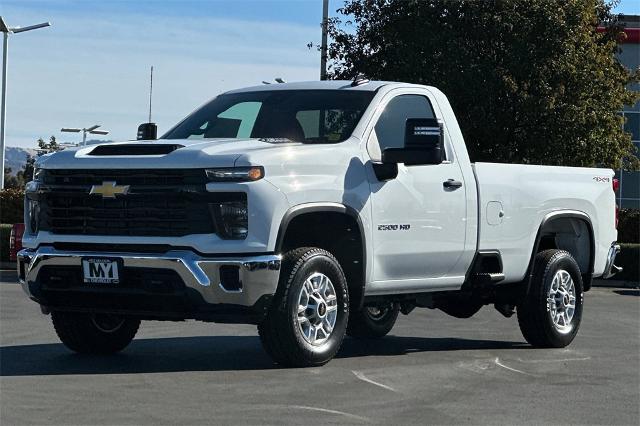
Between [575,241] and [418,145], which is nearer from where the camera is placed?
[418,145]

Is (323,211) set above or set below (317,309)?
above

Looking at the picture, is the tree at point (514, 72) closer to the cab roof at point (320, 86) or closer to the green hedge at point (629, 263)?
the green hedge at point (629, 263)

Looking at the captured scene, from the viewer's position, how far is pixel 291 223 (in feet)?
31.1

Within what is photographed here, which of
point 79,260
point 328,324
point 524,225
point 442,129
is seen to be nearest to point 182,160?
point 79,260

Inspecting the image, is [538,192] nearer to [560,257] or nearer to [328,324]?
[560,257]

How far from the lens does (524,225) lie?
11648mm

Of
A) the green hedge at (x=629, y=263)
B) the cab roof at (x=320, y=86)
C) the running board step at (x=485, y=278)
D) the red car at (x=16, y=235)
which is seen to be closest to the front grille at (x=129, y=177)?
the cab roof at (x=320, y=86)

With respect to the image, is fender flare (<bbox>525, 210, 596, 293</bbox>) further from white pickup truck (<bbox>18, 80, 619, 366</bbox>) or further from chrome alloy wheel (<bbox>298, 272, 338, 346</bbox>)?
chrome alloy wheel (<bbox>298, 272, 338, 346</bbox>)

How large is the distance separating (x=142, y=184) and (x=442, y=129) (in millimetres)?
2892

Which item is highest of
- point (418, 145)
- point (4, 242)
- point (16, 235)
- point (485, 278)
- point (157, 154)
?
point (418, 145)

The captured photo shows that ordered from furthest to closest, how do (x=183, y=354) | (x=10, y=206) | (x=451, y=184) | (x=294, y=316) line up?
(x=10, y=206), (x=451, y=184), (x=183, y=354), (x=294, y=316)

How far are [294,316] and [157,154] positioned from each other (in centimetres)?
151

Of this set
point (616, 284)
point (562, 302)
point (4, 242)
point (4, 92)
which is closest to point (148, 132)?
point (562, 302)

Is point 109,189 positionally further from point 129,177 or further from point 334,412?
point 334,412
